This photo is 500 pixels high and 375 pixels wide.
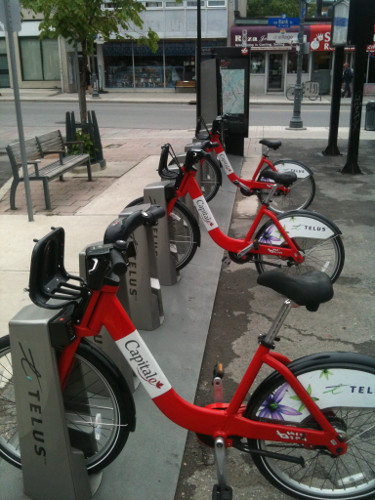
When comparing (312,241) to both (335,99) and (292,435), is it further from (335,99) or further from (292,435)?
(335,99)

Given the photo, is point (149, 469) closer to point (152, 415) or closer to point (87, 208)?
point (152, 415)

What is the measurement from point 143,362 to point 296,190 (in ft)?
16.9

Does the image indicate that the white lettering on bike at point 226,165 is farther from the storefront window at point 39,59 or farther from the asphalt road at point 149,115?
the storefront window at point 39,59

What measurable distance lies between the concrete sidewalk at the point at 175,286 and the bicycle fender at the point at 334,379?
2.08 ft

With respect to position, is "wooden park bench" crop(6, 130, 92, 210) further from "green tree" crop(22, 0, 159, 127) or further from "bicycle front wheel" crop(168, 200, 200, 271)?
"bicycle front wheel" crop(168, 200, 200, 271)

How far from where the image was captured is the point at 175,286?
4.89 metres

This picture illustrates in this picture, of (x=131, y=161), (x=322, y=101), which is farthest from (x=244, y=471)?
(x=322, y=101)

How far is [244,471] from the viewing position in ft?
8.86

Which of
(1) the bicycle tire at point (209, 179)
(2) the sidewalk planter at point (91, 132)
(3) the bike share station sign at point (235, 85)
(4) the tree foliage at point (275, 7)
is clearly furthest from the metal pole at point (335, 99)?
(4) the tree foliage at point (275, 7)

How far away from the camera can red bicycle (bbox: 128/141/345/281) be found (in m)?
4.55

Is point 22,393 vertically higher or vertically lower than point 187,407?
higher

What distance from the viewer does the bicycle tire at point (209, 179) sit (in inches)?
276

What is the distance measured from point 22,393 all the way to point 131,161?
9157mm

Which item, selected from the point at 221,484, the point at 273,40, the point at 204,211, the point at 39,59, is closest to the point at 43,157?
the point at 204,211
